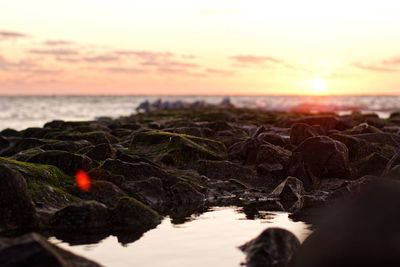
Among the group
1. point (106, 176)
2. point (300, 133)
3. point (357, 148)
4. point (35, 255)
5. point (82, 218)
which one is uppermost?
point (300, 133)

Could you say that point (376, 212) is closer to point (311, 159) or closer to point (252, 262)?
point (252, 262)

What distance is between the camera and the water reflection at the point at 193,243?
19.9 feet

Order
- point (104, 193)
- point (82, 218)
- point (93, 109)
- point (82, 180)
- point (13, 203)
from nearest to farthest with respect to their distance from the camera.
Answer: point (13, 203)
point (82, 218)
point (104, 193)
point (82, 180)
point (93, 109)

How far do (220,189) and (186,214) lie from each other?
205 cm

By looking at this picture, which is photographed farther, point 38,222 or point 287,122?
point 287,122

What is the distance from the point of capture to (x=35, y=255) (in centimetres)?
481

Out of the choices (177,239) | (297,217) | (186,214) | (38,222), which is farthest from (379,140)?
(38,222)

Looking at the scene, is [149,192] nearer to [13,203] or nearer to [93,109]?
[13,203]

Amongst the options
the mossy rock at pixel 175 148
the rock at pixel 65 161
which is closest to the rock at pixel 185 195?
the rock at pixel 65 161

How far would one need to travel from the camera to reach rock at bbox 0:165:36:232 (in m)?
7.09

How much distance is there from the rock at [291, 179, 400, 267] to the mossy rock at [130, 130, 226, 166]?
23.2ft

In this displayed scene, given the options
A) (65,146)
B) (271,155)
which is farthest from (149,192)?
(65,146)

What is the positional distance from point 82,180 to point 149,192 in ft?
4.28

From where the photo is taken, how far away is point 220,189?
1054cm
